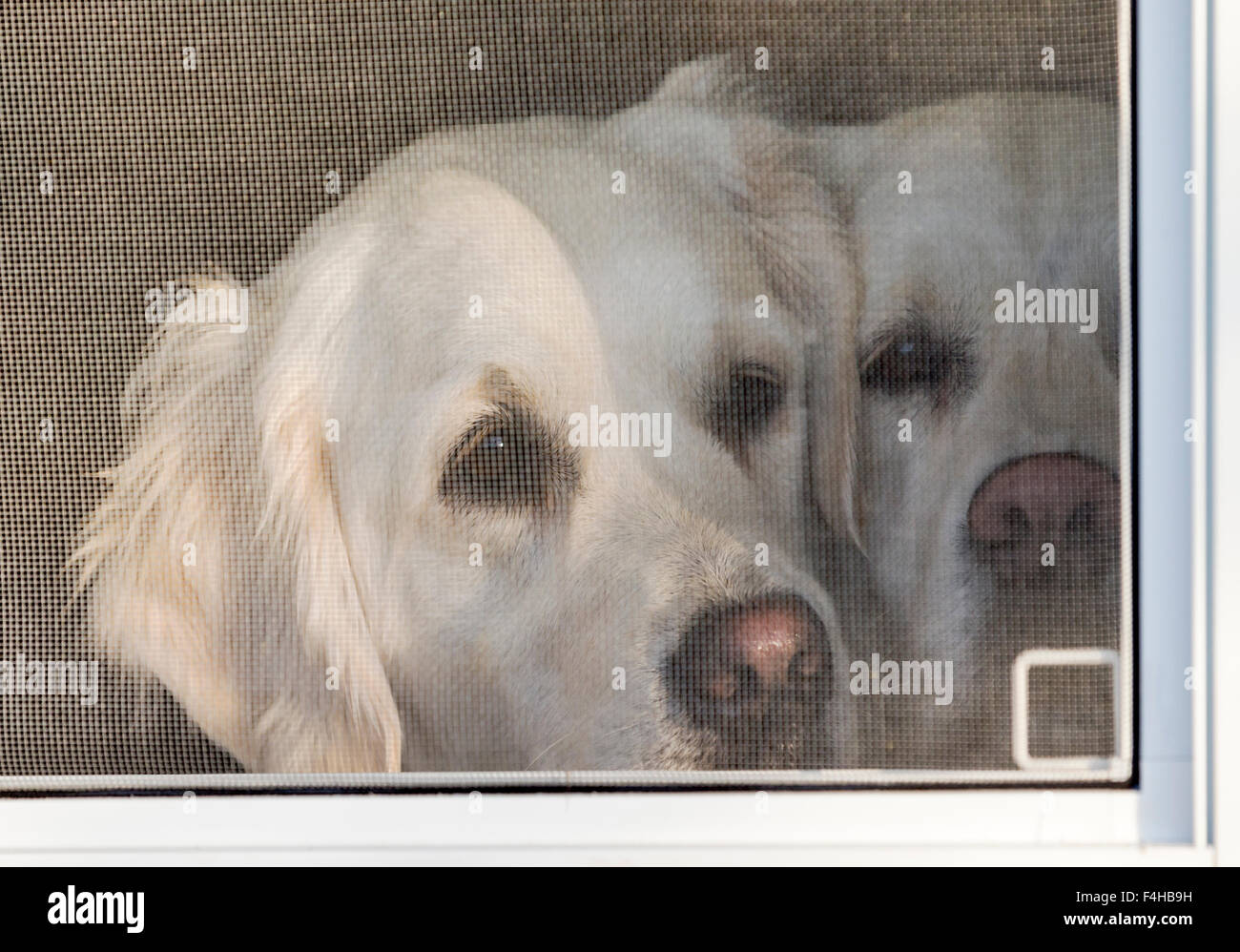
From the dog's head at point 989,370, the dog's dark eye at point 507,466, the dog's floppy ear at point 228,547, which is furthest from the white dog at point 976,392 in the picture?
the dog's floppy ear at point 228,547

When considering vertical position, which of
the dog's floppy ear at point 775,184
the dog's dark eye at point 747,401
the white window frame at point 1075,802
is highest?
the dog's floppy ear at point 775,184

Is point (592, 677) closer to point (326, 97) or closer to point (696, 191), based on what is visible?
point (696, 191)

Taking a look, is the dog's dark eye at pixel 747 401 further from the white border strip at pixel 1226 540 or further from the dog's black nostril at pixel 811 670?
the white border strip at pixel 1226 540

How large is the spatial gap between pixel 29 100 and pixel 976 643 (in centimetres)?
88

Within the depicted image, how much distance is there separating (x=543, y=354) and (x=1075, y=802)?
569 millimetres

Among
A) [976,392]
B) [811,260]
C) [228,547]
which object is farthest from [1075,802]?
[228,547]

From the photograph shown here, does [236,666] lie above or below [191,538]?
below

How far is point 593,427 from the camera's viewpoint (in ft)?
2.37

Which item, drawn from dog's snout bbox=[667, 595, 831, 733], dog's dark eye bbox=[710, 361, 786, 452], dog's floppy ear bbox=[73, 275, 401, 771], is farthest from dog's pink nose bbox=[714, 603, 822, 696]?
dog's floppy ear bbox=[73, 275, 401, 771]

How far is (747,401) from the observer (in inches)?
28.6

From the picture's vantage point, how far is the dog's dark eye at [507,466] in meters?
0.72

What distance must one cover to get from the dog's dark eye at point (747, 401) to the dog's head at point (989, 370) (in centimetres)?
7

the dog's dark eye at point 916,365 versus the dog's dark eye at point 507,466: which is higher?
the dog's dark eye at point 916,365
